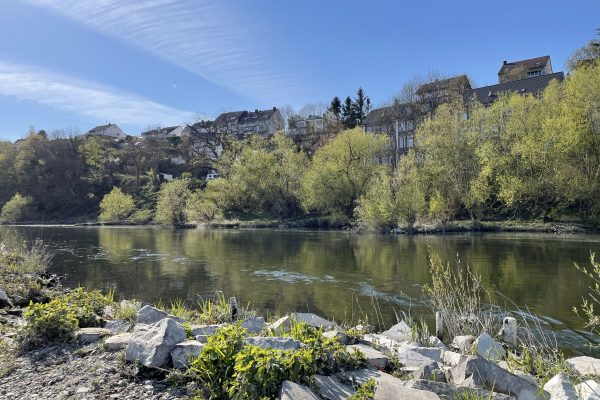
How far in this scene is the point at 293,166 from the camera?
238 ft

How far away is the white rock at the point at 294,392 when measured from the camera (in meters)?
4.34

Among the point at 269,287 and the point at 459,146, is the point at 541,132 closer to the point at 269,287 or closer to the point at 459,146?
the point at 459,146

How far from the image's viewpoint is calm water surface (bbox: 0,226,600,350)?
49.6 feet

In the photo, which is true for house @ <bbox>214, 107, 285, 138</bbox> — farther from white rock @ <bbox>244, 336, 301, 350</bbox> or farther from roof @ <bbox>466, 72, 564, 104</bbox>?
white rock @ <bbox>244, 336, 301, 350</bbox>

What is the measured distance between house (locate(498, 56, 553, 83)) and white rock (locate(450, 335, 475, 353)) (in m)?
95.8

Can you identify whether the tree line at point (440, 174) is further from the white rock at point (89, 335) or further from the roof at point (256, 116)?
the roof at point (256, 116)

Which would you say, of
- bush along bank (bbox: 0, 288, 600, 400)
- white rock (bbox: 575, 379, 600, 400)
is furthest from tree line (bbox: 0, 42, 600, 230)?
white rock (bbox: 575, 379, 600, 400)

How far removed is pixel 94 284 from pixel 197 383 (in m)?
16.7

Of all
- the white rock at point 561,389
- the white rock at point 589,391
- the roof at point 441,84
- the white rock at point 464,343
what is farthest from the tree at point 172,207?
the white rock at point 589,391

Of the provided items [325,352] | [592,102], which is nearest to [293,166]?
[592,102]

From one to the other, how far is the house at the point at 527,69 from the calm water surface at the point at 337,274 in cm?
6763

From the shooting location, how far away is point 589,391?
466 centimetres

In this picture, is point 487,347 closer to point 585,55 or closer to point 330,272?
point 330,272

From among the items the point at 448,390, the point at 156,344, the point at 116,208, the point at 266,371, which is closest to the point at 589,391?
the point at 448,390
